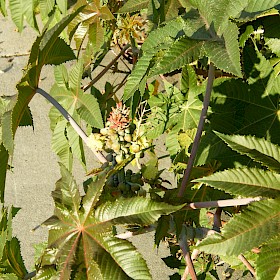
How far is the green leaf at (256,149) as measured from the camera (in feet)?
2.35

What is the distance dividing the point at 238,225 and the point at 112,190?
31cm

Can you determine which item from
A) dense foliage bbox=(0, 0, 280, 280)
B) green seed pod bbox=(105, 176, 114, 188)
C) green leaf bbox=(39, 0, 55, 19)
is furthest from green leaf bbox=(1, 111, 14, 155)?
green leaf bbox=(39, 0, 55, 19)

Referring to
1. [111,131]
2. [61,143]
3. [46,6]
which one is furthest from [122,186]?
[46,6]

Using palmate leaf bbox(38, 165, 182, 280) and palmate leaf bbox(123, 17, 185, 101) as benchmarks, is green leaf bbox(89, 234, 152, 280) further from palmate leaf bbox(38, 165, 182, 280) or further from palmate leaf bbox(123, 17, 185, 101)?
palmate leaf bbox(123, 17, 185, 101)

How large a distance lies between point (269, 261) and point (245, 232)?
0.18 ft

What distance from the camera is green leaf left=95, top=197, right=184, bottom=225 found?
0.73 m

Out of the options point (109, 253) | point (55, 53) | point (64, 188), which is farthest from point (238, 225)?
point (55, 53)

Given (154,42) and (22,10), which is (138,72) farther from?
(22,10)

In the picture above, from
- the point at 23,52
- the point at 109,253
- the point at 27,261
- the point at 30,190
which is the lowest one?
the point at 27,261

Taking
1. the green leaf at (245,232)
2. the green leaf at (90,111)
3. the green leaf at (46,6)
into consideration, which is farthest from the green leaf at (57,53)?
the green leaf at (245,232)

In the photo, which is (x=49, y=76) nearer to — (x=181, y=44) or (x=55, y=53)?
(x=55, y=53)

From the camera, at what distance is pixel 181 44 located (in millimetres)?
774

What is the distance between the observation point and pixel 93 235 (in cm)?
79

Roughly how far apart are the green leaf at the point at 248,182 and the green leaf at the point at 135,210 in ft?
0.24
